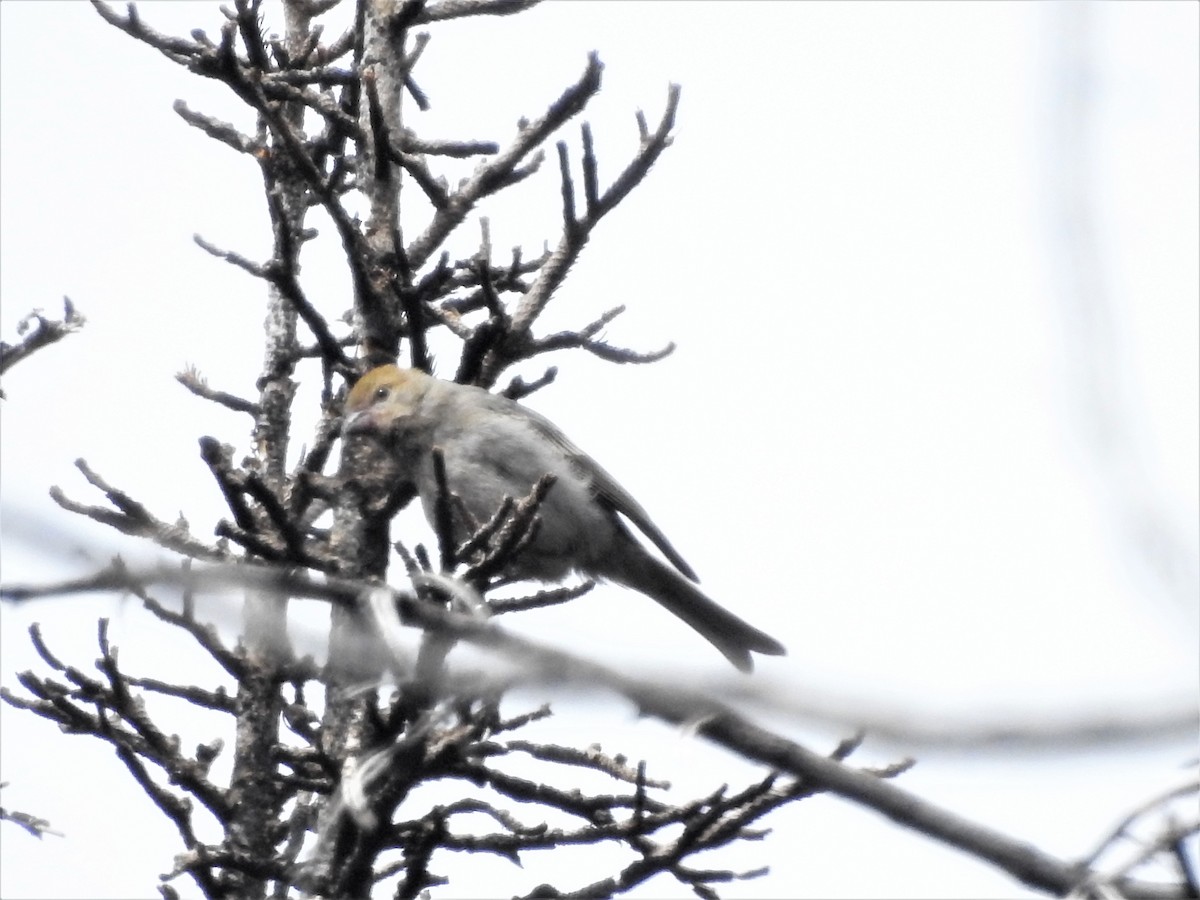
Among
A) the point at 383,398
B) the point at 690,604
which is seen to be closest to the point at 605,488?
the point at 690,604

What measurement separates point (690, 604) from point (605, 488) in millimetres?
641

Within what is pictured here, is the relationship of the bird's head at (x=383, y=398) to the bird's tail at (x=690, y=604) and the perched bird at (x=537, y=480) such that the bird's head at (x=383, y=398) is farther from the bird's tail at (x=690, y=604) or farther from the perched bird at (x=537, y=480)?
the bird's tail at (x=690, y=604)

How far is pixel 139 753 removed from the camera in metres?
4.45

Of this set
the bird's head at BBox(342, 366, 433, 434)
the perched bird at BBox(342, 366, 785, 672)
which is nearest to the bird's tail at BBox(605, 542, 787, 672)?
the perched bird at BBox(342, 366, 785, 672)

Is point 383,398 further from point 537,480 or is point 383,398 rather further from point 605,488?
point 605,488

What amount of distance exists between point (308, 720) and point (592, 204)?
6.23 ft

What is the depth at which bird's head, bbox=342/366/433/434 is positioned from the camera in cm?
526

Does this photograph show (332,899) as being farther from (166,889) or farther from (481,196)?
(481,196)

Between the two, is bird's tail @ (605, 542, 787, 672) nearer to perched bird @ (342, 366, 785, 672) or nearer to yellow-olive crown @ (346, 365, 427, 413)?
perched bird @ (342, 366, 785, 672)

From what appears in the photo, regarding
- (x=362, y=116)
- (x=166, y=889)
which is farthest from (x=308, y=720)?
(x=362, y=116)

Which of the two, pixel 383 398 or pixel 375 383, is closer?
pixel 375 383

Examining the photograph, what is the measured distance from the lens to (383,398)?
Answer: 5.57 meters

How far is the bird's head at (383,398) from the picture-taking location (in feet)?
17.3

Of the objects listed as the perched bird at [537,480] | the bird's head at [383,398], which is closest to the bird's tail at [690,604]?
the perched bird at [537,480]
